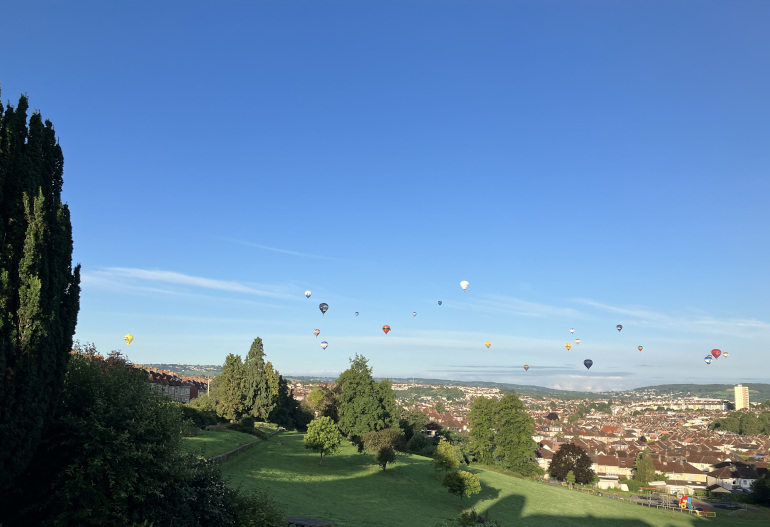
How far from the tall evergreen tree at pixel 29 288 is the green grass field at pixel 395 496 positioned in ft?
46.0

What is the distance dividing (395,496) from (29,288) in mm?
32472

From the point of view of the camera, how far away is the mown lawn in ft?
120

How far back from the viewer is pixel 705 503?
87312 mm

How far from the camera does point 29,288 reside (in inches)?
597

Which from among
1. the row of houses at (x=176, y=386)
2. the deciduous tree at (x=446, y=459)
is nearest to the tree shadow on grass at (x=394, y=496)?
the deciduous tree at (x=446, y=459)

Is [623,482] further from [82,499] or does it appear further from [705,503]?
[82,499]

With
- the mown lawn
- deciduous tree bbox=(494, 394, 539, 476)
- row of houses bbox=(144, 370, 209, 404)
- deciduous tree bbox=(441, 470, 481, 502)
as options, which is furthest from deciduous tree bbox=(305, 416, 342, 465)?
row of houses bbox=(144, 370, 209, 404)

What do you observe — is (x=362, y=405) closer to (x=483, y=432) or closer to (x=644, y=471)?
(x=483, y=432)

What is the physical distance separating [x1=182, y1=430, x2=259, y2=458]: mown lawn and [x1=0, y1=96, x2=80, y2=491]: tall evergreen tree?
803 inches

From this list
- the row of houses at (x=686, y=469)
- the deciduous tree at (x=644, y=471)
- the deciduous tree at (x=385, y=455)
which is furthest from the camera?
the deciduous tree at (x=644, y=471)

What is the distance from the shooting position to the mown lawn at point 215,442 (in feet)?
120

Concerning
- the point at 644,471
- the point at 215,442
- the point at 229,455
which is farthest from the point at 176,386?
the point at 644,471

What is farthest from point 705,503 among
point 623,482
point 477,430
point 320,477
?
point 320,477

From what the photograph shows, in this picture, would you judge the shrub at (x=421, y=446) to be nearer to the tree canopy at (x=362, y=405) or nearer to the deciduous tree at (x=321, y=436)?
Answer: the tree canopy at (x=362, y=405)
